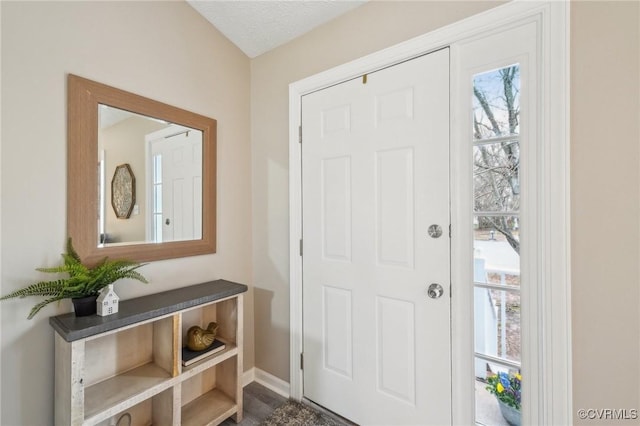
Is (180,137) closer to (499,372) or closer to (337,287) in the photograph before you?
(337,287)

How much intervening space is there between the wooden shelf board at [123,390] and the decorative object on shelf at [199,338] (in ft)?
0.61

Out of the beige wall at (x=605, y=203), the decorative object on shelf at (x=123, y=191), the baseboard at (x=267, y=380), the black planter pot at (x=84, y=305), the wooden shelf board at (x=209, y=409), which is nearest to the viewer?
the beige wall at (x=605, y=203)

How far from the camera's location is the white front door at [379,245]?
1360 millimetres

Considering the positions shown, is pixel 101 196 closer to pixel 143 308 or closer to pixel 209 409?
pixel 143 308

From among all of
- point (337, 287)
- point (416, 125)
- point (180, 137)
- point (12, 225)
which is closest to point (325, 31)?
point (416, 125)

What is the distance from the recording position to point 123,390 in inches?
51.6

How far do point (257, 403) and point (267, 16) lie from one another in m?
2.53

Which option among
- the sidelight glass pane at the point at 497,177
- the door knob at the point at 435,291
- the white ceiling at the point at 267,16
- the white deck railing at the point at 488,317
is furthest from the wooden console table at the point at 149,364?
the white ceiling at the point at 267,16

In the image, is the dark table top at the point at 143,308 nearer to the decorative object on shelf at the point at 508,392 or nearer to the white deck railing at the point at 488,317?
the white deck railing at the point at 488,317

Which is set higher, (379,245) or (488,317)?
(379,245)

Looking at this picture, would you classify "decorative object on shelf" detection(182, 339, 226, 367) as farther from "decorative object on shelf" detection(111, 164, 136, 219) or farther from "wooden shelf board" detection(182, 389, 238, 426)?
"decorative object on shelf" detection(111, 164, 136, 219)

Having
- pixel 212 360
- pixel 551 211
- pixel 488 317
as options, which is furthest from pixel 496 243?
pixel 212 360

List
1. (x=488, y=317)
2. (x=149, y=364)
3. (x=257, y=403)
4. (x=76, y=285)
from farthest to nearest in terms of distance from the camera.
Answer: (x=257, y=403) → (x=149, y=364) → (x=488, y=317) → (x=76, y=285)

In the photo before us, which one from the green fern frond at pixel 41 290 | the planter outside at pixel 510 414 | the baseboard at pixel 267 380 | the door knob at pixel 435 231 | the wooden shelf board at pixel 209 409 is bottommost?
the baseboard at pixel 267 380
